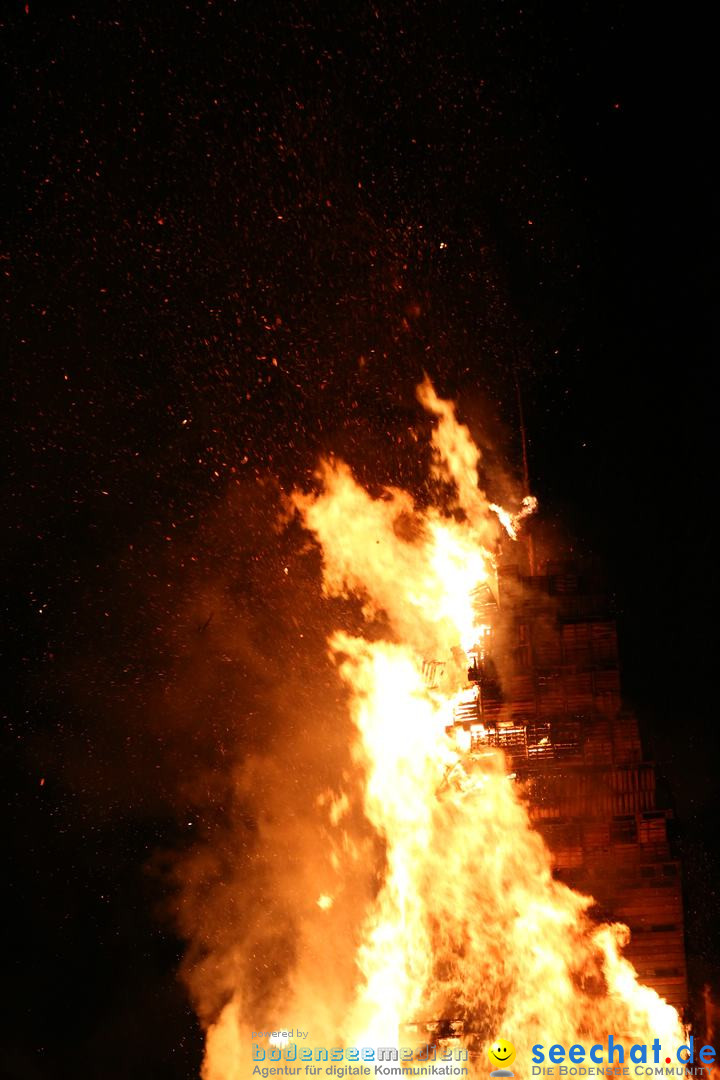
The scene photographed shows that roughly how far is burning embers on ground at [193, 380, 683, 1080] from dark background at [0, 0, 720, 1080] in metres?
0.42

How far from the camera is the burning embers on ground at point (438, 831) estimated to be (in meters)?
3.55

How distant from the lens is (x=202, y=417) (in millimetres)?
4500

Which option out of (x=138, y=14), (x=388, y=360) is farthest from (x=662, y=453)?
(x=138, y=14)

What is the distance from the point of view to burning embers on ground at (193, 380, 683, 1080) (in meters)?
3.55

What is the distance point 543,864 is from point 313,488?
2833 mm

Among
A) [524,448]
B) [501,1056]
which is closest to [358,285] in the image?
[524,448]

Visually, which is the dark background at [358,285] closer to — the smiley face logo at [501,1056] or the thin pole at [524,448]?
the thin pole at [524,448]

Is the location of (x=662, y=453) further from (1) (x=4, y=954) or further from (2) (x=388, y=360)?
(1) (x=4, y=954)

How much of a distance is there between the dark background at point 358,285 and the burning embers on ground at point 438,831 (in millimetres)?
425

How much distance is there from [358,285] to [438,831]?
3.61 meters

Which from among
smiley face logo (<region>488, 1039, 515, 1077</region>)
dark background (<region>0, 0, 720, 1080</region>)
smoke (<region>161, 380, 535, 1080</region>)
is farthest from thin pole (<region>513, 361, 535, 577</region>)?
smiley face logo (<region>488, 1039, 515, 1077</region>)

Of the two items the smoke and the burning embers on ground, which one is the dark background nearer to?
the smoke

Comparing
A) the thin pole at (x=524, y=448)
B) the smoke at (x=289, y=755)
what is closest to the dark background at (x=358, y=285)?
the thin pole at (x=524, y=448)

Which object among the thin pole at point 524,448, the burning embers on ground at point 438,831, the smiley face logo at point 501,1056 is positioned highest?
the thin pole at point 524,448
